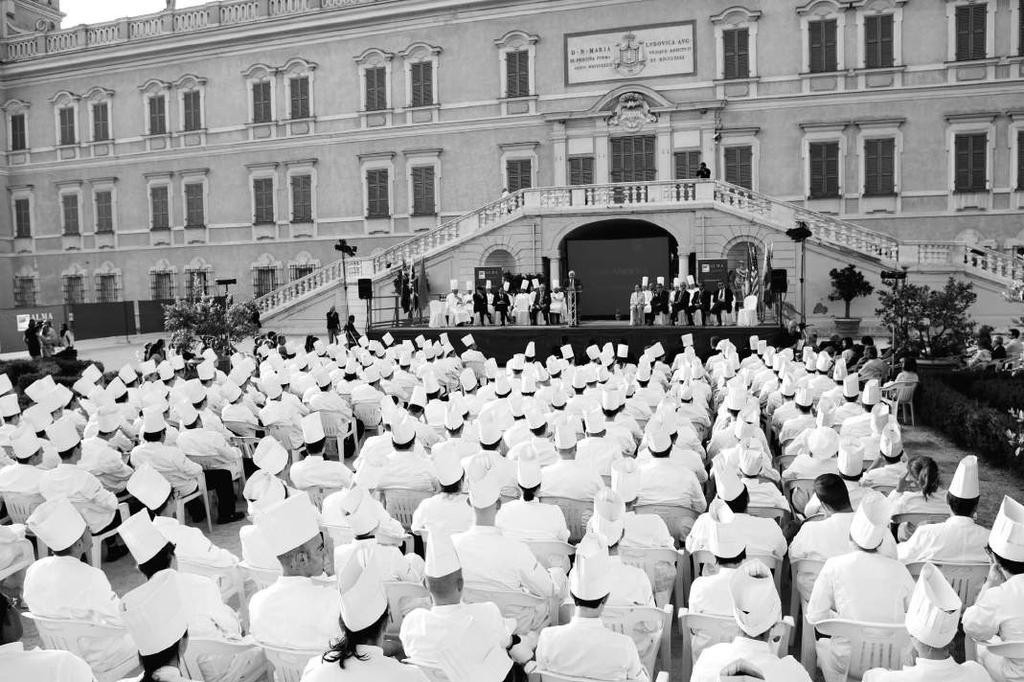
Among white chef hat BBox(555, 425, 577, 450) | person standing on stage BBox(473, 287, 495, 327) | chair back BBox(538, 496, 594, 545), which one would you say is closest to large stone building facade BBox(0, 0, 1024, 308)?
person standing on stage BBox(473, 287, 495, 327)

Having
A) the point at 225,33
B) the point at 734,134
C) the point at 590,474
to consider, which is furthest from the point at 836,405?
the point at 225,33

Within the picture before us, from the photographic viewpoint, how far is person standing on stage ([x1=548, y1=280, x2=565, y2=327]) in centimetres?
2294

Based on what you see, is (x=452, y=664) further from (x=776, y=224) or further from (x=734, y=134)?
(x=734, y=134)

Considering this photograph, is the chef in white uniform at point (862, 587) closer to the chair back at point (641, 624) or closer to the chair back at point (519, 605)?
the chair back at point (641, 624)

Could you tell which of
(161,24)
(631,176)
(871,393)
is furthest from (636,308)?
(161,24)

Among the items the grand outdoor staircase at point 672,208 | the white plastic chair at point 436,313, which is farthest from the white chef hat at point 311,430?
the grand outdoor staircase at point 672,208

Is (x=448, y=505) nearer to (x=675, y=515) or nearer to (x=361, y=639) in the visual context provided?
(x=675, y=515)

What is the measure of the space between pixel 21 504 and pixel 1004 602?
7.04 m

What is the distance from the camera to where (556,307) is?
75.3ft

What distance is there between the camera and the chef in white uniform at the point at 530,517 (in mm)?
5281

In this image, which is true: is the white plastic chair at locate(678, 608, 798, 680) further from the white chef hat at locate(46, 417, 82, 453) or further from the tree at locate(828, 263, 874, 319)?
the tree at locate(828, 263, 874, 319)

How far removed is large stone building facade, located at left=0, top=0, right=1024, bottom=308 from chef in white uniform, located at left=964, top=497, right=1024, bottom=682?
21.3m

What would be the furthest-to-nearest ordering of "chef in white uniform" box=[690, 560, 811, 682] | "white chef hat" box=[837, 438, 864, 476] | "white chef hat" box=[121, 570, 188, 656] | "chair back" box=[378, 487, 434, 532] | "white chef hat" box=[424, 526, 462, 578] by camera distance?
"chair back" box=[378, 487, 434, 532], "white chef hat" box=[837, 438, 864, 476], "white chef hat" box=[424, 526, 462, 578], "chef in white uniform" box=[690, 560, 811, 682], "white chef hat" box=[121, 570, 188, 656]

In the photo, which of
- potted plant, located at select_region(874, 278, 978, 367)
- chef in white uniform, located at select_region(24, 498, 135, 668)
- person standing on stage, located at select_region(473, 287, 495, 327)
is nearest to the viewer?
chef in white uniform, located at select_region(24, 498, 135, 668)
